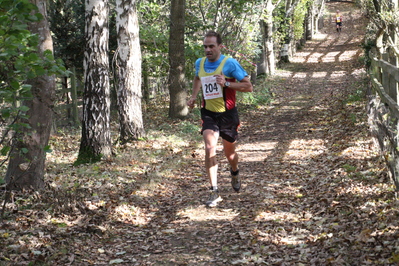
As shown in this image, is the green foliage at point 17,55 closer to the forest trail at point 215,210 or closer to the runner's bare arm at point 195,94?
the forest trail at point 215,210

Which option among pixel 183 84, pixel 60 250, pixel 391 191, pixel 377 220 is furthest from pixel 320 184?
pixel 183 84

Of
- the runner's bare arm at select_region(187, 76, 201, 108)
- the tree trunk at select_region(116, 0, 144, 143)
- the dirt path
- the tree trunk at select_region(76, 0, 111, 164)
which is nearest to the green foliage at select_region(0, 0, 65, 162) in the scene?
the dirt path

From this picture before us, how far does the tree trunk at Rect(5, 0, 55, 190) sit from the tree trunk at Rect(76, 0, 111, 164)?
2931 mm

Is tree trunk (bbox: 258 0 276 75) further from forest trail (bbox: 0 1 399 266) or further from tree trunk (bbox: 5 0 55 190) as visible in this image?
tree trunk (bbox: 5 0 55 190)

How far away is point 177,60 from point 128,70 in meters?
3.00

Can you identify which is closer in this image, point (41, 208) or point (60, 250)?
point (60, 250)

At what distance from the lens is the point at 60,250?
193 inches

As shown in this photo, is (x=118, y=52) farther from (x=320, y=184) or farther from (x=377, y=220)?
(x=377, y=220)

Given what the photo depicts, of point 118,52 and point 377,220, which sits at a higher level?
point 118,52

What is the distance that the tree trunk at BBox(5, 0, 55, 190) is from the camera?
19.4 feet

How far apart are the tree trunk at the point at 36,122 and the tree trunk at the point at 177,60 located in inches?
308

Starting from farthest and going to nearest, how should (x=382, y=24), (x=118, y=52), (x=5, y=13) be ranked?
(x=382, y=24) < (x=118, y=52) < (x=5, y=13)

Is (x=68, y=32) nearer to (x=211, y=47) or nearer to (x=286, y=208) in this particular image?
(x=211, y=47)

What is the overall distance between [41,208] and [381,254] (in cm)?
413
